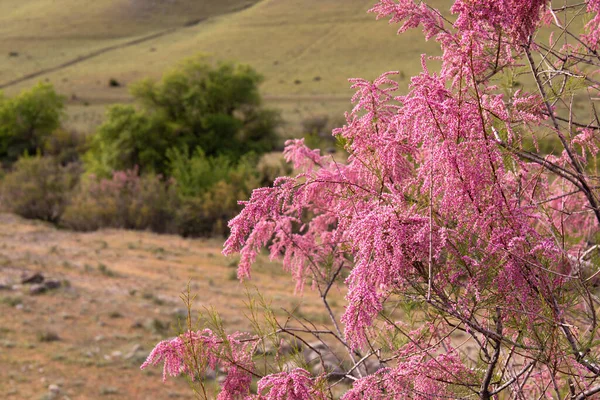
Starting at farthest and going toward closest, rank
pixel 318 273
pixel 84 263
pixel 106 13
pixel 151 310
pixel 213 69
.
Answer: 1. pixel 106 13
2. pixel 213 69
3. pixel 84 263
4. pixel 151 310
5. pixel 318 273

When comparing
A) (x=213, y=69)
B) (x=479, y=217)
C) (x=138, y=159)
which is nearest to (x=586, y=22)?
(x=479, y=217)

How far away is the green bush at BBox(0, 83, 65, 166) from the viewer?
111ft

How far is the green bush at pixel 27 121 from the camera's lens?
3372 centimetres

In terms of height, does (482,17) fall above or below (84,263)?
above

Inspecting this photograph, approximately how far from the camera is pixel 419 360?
2240 mm

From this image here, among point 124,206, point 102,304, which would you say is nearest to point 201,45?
point 124,206

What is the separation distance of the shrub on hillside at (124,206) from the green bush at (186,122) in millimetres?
2276

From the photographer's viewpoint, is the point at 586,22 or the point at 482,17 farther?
the point at 586,22

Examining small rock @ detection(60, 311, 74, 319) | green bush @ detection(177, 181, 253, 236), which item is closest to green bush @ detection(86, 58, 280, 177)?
green bush @ detection(177, 181, 253, 236)

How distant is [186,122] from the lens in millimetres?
29844

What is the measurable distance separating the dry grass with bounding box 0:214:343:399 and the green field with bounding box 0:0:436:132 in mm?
24866

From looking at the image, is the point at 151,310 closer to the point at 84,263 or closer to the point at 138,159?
the point at 84,263

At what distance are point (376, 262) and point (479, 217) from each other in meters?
0.37

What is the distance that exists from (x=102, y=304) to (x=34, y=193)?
13277mm
